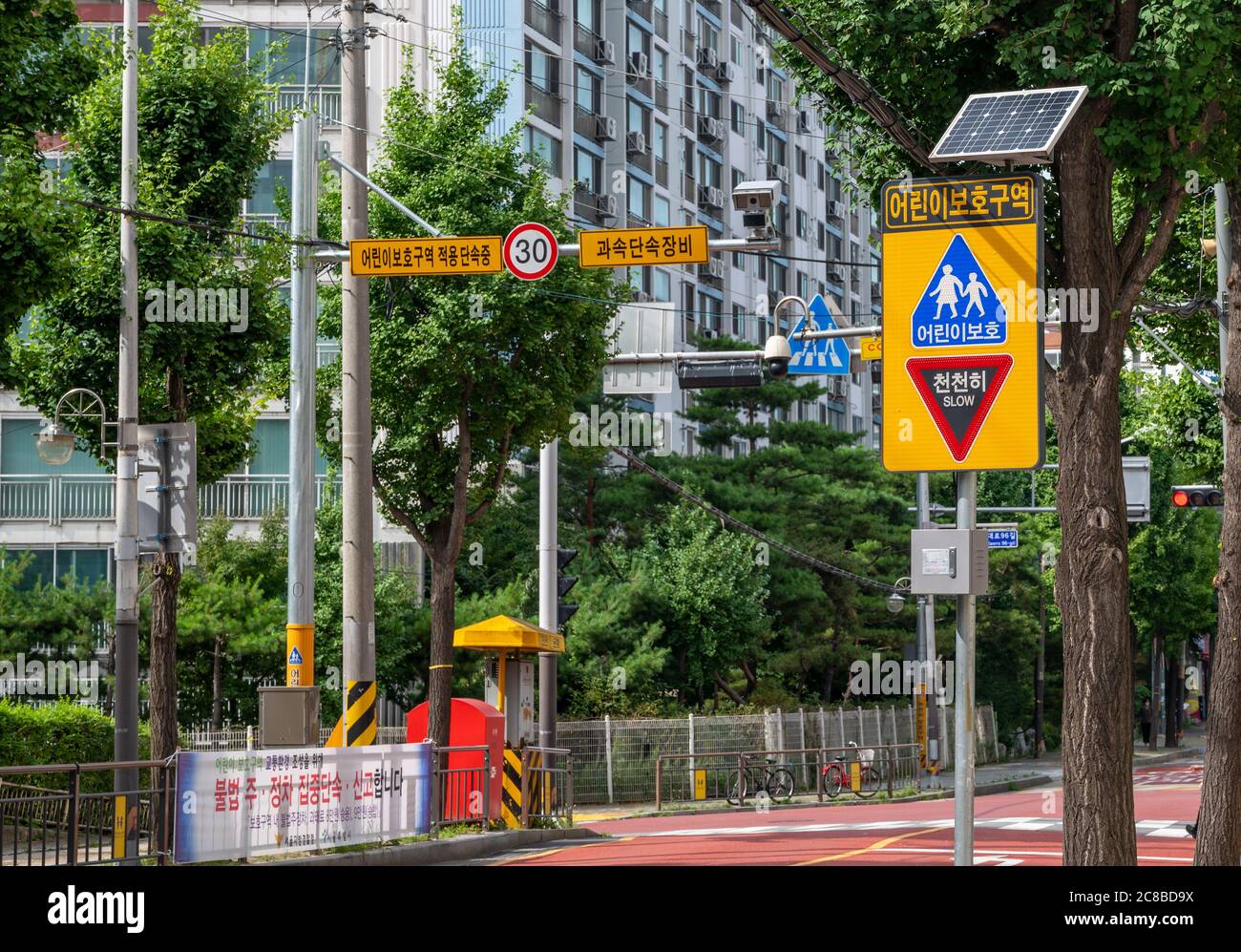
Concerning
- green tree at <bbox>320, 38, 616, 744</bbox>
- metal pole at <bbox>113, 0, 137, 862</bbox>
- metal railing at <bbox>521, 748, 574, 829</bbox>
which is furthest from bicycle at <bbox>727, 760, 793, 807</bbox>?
metal pole at <bbox>113, 0, 137, 862</bbox>

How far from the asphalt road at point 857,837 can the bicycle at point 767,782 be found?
6.44 feet

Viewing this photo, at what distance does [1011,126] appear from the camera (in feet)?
32.9

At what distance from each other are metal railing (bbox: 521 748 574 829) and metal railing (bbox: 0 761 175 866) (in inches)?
362

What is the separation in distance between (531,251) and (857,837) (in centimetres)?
1016

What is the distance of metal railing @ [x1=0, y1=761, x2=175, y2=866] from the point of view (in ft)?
46.3

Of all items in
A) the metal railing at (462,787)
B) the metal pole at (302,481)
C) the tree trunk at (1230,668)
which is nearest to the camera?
the tree trunk at (1230,668)

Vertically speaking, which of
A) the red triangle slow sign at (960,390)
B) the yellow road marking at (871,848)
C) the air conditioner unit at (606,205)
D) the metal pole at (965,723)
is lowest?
the yellow road marking at (871,848)

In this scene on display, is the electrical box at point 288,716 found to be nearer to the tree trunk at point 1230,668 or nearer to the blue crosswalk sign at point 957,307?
the tree trunk at point 1230,668

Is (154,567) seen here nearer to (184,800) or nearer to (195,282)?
(195,282)

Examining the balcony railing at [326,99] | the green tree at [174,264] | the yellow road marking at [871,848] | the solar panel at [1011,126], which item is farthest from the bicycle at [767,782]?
the solar panel at [1011,126]

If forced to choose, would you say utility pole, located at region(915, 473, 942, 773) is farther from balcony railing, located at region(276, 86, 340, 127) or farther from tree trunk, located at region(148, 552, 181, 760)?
tree trunk, located at region(148, 552, 181, 760)

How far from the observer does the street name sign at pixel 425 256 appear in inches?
689

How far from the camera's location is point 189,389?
75.9 feet
